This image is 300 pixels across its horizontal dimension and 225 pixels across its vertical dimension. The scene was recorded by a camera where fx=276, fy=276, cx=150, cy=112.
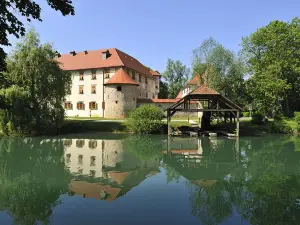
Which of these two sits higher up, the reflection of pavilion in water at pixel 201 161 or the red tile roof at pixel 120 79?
the red tile roof at pixel 120 79

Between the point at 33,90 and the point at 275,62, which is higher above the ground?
the point at 275,62

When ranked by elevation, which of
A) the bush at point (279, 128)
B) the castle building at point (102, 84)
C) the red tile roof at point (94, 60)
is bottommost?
the bush at point (279, 128)

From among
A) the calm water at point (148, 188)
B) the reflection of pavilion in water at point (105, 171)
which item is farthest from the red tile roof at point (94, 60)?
the calm water at point (148, 188)

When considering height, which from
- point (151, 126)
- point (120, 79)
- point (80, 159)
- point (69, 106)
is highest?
point (120, 79)

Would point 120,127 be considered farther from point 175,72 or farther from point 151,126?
point 175,72

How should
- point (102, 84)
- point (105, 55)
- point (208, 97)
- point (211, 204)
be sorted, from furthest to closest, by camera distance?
1. point (105, 55)
2. point (102, 84)
3. point (208, 97)
4. point (211, 204)

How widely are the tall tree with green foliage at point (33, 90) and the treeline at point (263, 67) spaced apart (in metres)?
19.8

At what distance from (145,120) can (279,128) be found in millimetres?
14625

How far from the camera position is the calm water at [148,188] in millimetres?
7094

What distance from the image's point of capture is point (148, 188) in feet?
32.2

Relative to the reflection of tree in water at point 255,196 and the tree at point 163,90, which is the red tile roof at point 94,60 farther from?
the reflection of tree in water at point 255,196

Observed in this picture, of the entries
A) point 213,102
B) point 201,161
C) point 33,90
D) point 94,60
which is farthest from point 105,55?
point 201,161

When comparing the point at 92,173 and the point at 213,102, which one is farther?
the point at 213,102

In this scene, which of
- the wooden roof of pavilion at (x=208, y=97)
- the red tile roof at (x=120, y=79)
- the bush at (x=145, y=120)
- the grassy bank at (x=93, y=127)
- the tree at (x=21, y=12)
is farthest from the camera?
the red tile roof at (x=120, y=79)
